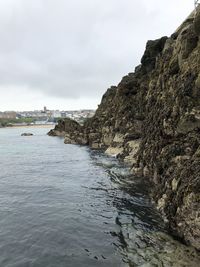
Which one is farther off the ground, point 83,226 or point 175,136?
point 175,136

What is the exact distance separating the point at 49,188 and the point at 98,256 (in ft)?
57.1

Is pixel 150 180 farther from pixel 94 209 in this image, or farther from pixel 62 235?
pixel 62 235

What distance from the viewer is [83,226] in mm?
22203

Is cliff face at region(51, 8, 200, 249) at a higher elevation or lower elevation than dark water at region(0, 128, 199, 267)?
higher

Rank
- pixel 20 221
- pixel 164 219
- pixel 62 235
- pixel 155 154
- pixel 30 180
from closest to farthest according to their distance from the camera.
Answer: pixel 62 235 < pixel 164 219 < pixel 20 221 < pixel 155 154 < pixel 30 180

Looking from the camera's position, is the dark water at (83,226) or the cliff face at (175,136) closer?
the dark water at (83,226)

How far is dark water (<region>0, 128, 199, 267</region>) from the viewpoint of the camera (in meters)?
17.1

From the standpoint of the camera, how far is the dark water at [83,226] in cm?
1709

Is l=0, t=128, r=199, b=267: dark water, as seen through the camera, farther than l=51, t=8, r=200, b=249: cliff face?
No

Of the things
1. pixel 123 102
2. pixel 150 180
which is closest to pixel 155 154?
pixel 150 180

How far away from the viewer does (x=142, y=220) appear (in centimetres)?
2258

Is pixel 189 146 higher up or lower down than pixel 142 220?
higher up

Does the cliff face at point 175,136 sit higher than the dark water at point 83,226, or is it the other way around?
the cliff face at point 175,136

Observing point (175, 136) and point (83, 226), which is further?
point (175, 136)
